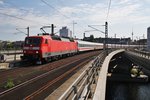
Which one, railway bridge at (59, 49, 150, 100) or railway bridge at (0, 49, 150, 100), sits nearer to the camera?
railway bridge at (59, 49, 150, 100)

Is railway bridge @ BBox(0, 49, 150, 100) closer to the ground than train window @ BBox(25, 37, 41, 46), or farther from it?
closer to the ground

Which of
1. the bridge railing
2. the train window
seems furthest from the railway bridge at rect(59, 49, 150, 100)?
the train window

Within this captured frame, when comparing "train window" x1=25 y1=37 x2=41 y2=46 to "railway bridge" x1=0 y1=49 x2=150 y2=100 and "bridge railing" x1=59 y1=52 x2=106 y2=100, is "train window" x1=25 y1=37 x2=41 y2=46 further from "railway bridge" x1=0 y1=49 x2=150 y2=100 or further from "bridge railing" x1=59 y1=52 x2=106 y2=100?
"bridge railing" x1=59 y1=52 x2=106 y2=100

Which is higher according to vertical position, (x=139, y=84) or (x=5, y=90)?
(x=5, y=90)

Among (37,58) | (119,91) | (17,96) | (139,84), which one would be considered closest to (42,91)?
(17,96)

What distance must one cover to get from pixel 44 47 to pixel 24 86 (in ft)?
54.0

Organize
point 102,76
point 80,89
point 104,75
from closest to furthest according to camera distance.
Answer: point 80,89 → point 102,76 → point 104,75

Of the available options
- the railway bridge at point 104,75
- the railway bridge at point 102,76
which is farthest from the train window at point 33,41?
the railway bridge at point 104,75

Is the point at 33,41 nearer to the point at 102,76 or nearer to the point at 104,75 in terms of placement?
the point at 104,75

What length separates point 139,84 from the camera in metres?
54.2

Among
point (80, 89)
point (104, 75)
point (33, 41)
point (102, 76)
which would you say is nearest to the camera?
point (80, 89)

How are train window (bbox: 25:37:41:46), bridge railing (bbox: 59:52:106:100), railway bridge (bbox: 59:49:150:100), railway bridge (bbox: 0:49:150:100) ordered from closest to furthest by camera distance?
bridge railing (bbox: 59:52:106:100), railway bridge (bbox: 59:49:150:100), railway bridge (bbox: 0:49:150:100), train window (bbox: 25:37:41:46)

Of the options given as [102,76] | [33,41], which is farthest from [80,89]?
[33,41]

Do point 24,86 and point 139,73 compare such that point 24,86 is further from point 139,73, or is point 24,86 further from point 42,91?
point 139,73
